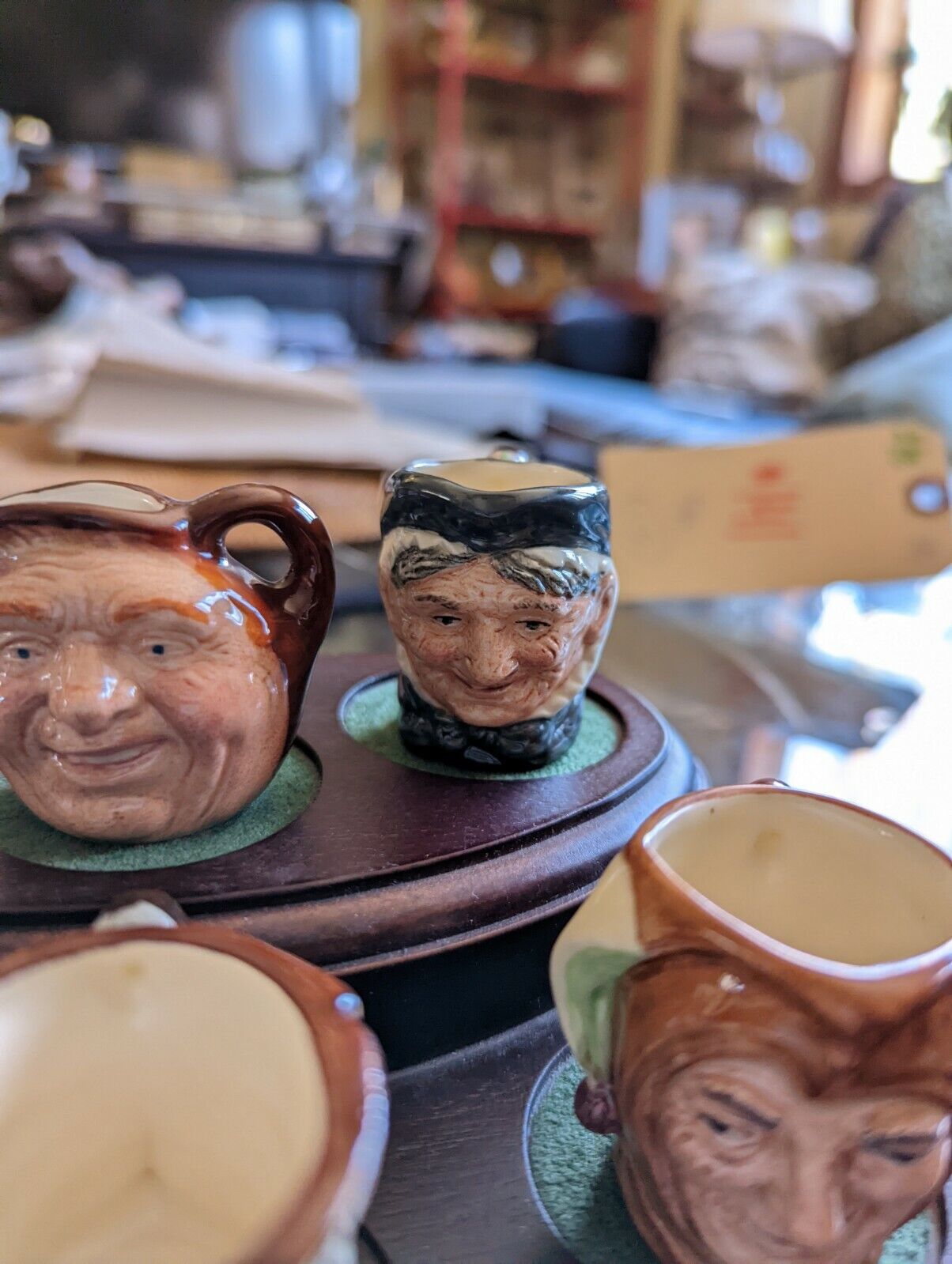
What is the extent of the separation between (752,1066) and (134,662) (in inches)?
12.3

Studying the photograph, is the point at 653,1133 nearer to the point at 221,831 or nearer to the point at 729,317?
the point at 221,831

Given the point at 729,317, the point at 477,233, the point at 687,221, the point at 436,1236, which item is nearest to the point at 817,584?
the point at 436,1236

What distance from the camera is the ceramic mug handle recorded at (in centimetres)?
51

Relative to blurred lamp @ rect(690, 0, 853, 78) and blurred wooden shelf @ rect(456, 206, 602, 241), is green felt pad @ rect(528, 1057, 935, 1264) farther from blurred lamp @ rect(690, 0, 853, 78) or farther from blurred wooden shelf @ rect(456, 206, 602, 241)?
blurred wooden shelf @ rect(456, 206, 602, 241)

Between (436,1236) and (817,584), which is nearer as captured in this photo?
(436,1236)

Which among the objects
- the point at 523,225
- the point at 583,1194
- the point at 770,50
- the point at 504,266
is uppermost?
the point at 770,50

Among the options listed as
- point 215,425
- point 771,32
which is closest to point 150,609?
point 215,425

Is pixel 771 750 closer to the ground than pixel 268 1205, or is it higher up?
closer to the ground

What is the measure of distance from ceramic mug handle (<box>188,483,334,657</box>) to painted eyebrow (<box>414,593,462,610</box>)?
0.05 meters

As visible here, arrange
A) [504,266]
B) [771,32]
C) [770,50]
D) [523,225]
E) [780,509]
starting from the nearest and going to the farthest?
[780,509]
[771,32]
[770,50]
[523,225]
[504,266]

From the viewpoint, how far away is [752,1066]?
32cm

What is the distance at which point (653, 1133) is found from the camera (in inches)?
13.8

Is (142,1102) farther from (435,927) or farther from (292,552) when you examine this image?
(292,552)

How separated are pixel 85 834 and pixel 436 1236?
0.81 feet
